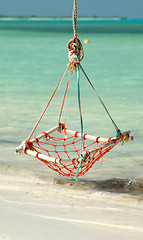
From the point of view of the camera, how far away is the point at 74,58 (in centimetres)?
381

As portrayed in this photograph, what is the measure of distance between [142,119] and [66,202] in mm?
3685

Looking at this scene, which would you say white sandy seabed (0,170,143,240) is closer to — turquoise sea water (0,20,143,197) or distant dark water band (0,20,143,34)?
turquoise sea water (0,20,143,197)

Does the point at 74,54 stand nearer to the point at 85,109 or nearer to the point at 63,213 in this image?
the point at 63,213

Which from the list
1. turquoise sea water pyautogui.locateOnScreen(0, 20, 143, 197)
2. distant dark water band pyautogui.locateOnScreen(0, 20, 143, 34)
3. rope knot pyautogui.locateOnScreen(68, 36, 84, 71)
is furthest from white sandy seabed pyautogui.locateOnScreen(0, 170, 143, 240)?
distant dark water band pyautogui.locateOnScreen(0, 20, 143, 34)

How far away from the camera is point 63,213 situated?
11.3 feet

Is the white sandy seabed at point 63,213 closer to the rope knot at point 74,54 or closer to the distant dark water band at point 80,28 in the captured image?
the rope knot at point 74,54

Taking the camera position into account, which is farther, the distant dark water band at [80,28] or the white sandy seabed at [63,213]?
the distant dark water band at [80,28]

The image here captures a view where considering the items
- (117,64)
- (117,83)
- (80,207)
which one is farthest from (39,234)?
(117,64)

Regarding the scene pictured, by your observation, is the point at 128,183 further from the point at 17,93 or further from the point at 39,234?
the point at 17,93

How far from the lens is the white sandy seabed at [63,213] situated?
304cm

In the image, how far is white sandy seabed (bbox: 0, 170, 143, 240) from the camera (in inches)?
120

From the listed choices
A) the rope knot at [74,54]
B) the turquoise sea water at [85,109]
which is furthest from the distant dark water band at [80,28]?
the rope knot at [74,54]

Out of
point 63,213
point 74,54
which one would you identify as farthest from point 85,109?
point 63,213

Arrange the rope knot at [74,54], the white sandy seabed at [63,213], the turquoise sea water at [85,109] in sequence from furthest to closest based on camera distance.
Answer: the turquoise sea water at [85,109] → the rope knot at [74,54] → the white sandy seabed at [63,213]
